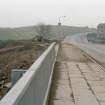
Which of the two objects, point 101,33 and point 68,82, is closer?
point 68,82

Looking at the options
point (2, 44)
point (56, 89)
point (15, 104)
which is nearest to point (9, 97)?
point (15, 104)

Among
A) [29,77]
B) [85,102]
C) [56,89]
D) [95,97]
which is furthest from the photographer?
[56,89]

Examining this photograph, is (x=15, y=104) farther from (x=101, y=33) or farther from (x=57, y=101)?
(x=101, y=33)

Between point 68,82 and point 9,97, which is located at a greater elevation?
point 9,97

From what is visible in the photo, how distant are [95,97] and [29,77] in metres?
5.71

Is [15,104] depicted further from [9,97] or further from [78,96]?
[78,96]

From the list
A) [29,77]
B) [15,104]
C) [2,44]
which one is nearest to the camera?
[15,104]

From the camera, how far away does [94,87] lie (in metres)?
13.2

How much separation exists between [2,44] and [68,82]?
88181 mm

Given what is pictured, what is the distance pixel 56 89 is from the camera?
12805 millimetres

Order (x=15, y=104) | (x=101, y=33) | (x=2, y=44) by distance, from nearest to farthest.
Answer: (x=15, y=104)
(x=2, y=44)
(x=101, y=33)

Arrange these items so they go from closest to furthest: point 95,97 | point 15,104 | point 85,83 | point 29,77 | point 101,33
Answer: point 15,104 → point 29,77 → point 95,97 → point 85,83 → point 101,33

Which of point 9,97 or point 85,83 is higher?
point 9,97

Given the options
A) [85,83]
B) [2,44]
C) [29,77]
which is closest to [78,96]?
[85,83]
